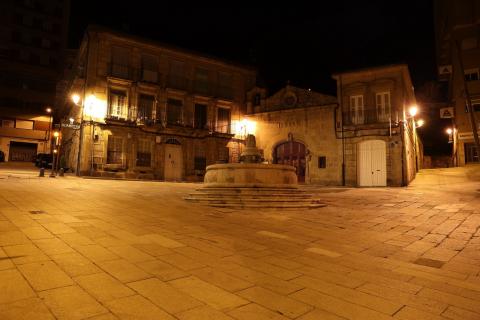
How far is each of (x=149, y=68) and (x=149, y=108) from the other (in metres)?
3.11

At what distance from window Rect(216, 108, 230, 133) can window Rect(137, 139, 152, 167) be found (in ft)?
20.2

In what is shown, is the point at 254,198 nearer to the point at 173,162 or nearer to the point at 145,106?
the point at 173,162

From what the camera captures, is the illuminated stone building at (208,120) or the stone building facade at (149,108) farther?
the stone building facade at (149,108)

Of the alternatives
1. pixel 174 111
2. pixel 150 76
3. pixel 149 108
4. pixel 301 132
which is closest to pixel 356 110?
pixel 301 132

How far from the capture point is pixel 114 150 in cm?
2203

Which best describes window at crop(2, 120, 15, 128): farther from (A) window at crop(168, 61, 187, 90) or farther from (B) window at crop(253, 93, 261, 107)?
(B) window at crop(253, 93, 261, 107)

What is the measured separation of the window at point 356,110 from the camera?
22.3 meters

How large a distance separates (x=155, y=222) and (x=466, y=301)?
546 cm

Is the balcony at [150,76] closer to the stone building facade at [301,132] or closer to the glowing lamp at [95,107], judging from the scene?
the glowing lamp at [95,107]

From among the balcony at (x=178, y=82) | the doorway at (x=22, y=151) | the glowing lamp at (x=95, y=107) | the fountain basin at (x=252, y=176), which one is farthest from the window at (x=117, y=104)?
the doorway at (x=22, y=151)

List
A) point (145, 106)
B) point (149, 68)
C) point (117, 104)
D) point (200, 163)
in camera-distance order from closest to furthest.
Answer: point (117, 104) < point (145, 106) < point (149, 68) < point (200, 163)

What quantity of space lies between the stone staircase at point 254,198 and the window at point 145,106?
1423cm

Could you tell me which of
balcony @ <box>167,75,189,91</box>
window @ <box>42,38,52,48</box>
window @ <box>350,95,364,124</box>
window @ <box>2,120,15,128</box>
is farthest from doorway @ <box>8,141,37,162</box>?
window @ <box>350,95,364,124</box>

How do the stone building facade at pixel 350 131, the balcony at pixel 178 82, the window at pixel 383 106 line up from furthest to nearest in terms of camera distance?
the balcony at pixel 178 82 < the window at pixel 383 106 < the stone building facade at pixel 350 131
